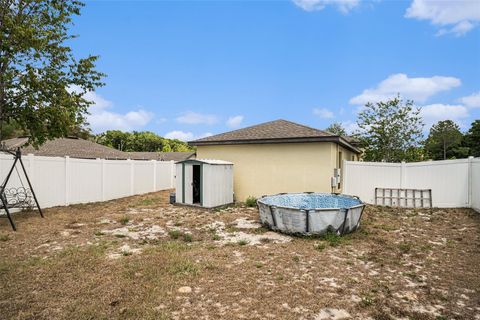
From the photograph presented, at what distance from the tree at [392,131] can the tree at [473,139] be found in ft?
87.2

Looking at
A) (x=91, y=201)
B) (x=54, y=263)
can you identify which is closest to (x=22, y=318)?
(x=54, y=263)

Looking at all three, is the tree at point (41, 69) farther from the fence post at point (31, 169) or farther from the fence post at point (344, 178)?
the fence post at point (344, 178)

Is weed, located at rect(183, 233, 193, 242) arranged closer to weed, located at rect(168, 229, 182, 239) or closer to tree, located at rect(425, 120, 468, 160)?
weed, located at rect(168, 229, 182, 239)

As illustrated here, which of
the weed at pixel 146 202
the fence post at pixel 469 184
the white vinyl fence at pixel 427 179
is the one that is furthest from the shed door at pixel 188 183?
the fence post at pixel 469 184

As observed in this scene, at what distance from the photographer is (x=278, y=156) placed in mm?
11391

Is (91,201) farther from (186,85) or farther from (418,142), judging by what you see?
(418,142)

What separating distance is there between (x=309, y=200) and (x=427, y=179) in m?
4.85

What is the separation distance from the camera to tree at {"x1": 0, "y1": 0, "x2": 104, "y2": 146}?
27.0 ft

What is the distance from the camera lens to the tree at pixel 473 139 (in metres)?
34.6

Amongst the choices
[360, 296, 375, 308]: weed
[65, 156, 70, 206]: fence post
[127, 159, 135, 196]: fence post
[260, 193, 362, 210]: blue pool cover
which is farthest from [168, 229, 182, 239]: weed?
[127, 159, 135, 196]: fence post

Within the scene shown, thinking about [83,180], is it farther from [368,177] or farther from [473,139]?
[473,139]

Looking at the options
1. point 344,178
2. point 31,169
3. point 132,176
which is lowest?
point 132,176

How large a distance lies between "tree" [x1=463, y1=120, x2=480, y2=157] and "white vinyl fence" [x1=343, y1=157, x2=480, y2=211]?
106 feet

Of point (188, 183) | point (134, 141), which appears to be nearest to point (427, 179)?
point (188, 183)
